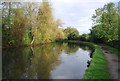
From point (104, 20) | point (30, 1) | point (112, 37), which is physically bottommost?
point (112, 37)

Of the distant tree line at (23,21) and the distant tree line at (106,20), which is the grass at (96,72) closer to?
the distant tree line at (106,20)

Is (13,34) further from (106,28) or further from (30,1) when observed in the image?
(106,28)

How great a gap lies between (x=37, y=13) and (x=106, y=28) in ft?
62.7

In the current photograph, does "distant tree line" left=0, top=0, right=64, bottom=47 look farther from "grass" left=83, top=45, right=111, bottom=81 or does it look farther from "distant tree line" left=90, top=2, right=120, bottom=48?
"grass" left=83, top=45, right=111, bottom=81

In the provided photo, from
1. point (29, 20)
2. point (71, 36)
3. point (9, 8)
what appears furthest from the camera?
point (71, 36)

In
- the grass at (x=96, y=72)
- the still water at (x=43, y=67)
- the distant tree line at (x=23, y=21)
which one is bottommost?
the still water at (x=43, y=67)

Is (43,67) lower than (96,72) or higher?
lower

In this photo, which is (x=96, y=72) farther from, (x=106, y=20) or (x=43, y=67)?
(x=106, y=20)

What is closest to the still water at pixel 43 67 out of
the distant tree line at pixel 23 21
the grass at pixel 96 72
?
the grass at pixel 96 72

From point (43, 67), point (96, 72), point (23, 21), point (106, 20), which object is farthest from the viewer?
point (23, 21)

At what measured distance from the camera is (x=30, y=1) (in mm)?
29750

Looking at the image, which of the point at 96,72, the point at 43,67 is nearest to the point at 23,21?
the point at 43,67

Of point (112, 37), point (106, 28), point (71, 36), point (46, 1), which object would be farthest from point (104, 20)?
point (71, 36)

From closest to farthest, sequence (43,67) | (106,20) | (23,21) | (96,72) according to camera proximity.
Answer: (96,72)
(43,67)
(106,20)
(23,21)
